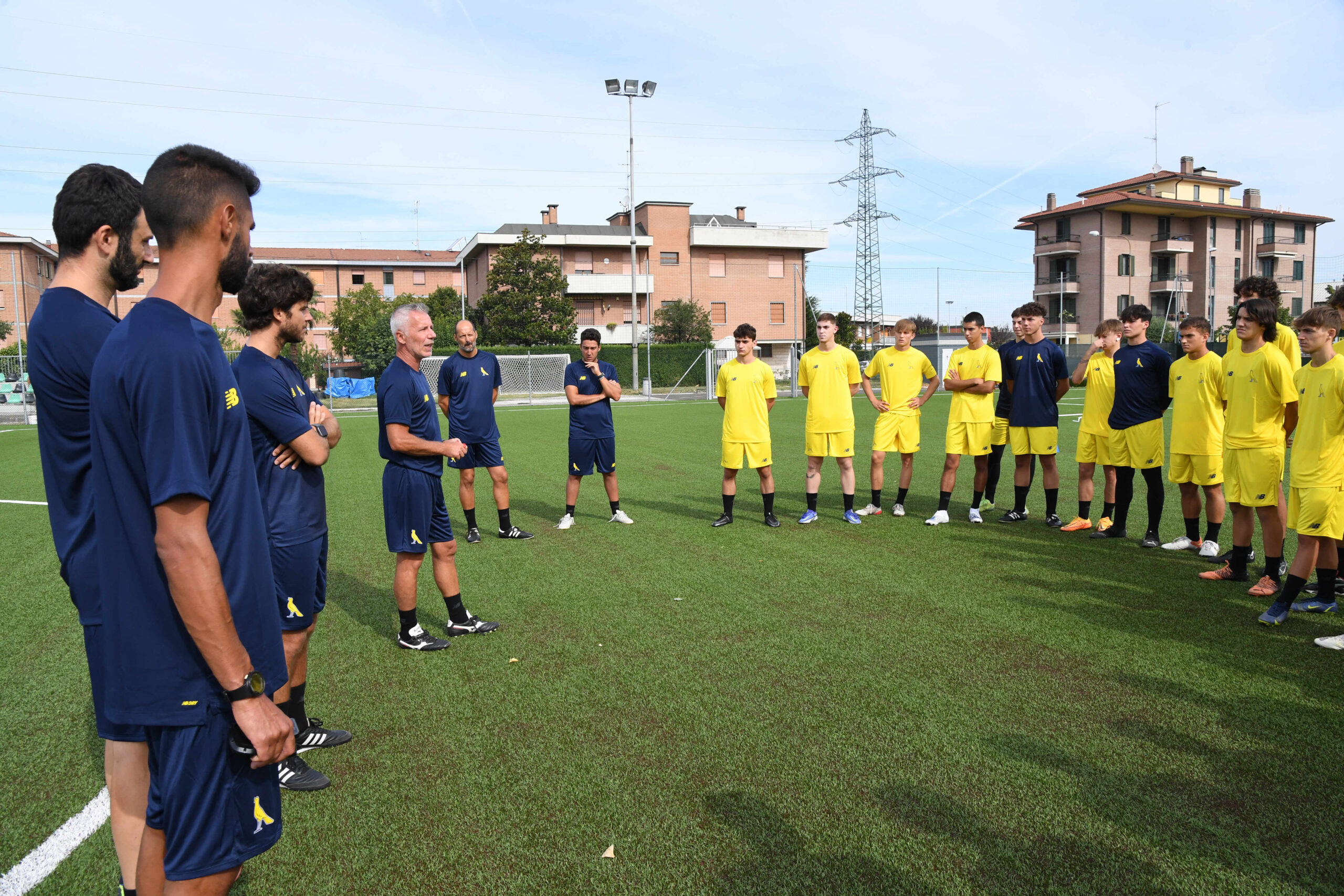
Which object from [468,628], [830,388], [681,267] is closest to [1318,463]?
[830,388]

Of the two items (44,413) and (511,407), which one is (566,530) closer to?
(44,413)

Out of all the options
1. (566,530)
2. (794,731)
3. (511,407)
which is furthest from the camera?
(511,407)

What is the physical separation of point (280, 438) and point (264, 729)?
6.34ft

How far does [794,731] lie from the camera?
150 inches

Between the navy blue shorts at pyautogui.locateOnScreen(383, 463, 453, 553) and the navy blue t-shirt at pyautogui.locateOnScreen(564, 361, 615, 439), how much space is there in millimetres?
3961

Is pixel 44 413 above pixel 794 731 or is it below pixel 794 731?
above

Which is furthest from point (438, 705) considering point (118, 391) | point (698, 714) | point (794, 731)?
point (118, 391)

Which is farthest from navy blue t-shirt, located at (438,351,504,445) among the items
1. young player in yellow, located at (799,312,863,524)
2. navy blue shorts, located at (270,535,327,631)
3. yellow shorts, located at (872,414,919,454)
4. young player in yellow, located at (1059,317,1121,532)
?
young player in yellow, located at (1059,317,1121,532)

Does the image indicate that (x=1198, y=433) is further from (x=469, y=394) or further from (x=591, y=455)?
(x=469, y=394)

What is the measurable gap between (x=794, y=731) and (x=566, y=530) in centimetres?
512

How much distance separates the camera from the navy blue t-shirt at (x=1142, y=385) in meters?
7.59

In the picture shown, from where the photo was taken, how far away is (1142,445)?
24.8 ft

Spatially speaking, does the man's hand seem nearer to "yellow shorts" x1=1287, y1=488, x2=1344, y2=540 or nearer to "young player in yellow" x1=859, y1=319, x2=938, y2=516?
"yellow shorts" x1=1287, y1=488, x2=1344, y2=540

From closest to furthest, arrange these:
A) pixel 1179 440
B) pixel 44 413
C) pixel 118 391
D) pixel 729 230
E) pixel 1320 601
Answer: pixel 118 391 → pixel 44 413 → pixel 1320 601 → pixel 1179 440 → pixel 729 230
